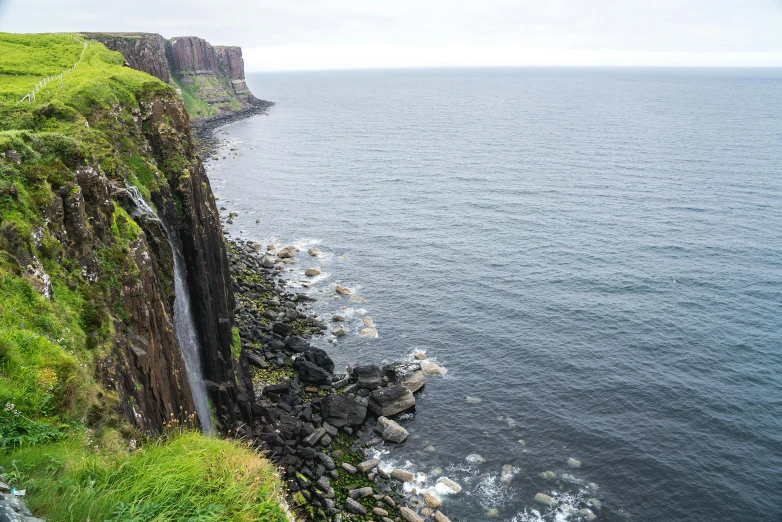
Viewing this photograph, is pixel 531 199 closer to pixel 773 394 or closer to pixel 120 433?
pixel 773 394

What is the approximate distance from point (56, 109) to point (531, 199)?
277ft

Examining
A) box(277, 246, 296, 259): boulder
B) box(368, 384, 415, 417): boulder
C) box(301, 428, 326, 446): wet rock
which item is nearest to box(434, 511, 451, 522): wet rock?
box(301, 428, 326, 446): wet rock

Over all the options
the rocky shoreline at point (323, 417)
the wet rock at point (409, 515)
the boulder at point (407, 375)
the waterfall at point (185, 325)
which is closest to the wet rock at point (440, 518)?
the rocky shoreline at point (323, 417)

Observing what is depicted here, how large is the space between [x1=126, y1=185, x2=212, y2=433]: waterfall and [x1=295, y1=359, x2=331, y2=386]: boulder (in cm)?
1386

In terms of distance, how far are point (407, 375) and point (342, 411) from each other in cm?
788

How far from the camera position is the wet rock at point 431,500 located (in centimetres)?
3675

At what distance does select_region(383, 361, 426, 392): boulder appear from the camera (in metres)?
49.2

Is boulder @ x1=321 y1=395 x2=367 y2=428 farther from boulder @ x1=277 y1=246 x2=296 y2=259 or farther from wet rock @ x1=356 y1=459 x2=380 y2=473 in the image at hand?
boulder @ x1=277 y1=246 x2=296 y2=259

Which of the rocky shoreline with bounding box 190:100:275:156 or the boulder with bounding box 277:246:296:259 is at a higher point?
the rocky shoreline with bounding box 190:100:275:156

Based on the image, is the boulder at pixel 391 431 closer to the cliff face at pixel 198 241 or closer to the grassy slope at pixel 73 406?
the cliff face at pixel 198 241

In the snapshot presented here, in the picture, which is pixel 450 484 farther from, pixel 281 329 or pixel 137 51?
pixel 137 51

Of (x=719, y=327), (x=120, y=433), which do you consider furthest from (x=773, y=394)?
(x=120, y=433)

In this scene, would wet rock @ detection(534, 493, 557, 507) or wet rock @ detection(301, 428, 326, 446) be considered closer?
wet rock @ detection(534, 493, 557, 507)

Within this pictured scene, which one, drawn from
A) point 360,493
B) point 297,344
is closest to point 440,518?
point 360,493
